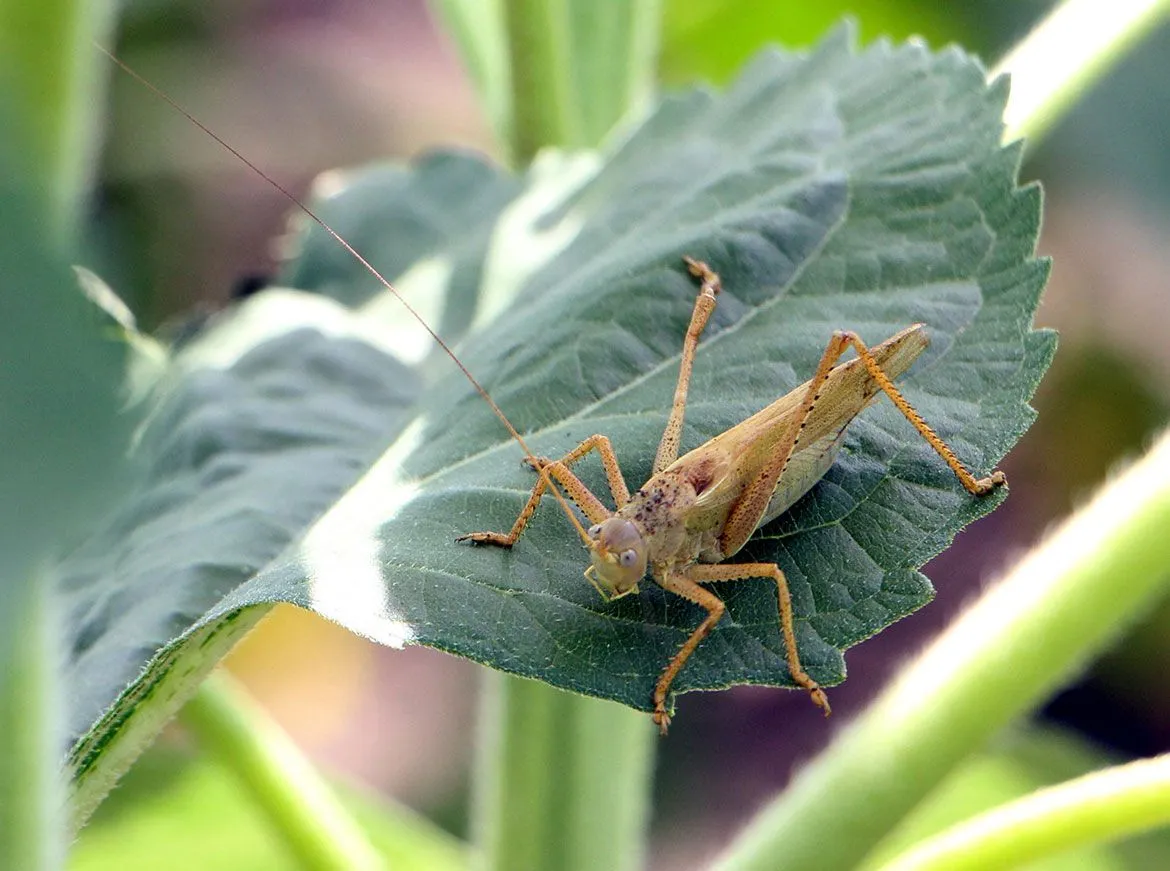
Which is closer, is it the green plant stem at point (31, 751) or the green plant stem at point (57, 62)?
the green plant stem at point (31, 751)

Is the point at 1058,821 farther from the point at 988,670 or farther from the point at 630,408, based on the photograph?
the point at 630,408

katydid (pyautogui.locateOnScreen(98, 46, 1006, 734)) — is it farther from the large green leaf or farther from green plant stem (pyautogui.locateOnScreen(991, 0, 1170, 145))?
green plant stem (pyautogui.locateOnScreen(991, 0, 1170, 145))

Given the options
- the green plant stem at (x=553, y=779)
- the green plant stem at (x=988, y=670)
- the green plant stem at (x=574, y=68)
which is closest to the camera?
the green plant stem at (x=988, y=670)

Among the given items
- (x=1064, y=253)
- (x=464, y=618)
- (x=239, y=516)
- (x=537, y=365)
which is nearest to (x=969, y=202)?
(x=537, y=365)

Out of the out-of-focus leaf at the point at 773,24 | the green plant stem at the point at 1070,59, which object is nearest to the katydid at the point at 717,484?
the green plant stem at the point at 1070,59

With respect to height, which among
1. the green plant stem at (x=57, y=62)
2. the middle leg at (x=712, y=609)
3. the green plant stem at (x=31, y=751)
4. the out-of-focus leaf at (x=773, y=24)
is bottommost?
the middle leg at (x=712, y=609)

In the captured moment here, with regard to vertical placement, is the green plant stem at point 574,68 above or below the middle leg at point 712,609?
above

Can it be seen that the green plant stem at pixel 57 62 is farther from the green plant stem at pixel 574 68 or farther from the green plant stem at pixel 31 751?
the green plant stem at pixel 574 68

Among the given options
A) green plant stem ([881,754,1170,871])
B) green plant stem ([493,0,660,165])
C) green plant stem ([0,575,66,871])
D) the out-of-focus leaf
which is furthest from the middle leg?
the out-of-focus leaf
